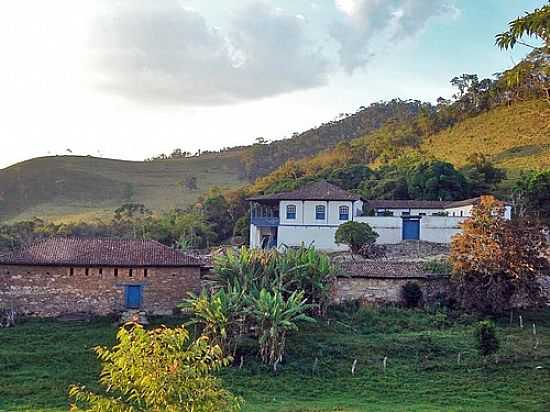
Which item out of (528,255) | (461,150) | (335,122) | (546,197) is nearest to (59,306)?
(528,255)

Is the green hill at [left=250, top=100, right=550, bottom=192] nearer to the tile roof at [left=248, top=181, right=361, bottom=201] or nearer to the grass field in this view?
the tile roof at [left=248, top=181, right=361, bottom=201]

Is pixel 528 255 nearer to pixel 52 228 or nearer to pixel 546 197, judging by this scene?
pixel 546 197

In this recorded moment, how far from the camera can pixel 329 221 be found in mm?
42656

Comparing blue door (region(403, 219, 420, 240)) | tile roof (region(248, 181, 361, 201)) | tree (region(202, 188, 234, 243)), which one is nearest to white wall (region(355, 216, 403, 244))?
blue door (region(403, 219, 420, 240))

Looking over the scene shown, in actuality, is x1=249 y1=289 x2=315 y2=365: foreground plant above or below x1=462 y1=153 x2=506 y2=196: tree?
below

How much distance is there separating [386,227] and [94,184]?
6207 centimetres

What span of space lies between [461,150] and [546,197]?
3450cm

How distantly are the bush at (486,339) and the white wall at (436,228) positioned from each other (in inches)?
746

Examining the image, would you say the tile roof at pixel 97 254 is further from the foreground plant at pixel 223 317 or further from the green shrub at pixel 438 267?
the green shrub at pixel 438 267

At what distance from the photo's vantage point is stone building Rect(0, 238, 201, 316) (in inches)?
1155

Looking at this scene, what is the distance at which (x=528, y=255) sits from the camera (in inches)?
1116

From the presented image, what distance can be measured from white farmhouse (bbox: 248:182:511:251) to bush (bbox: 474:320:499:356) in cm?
1863

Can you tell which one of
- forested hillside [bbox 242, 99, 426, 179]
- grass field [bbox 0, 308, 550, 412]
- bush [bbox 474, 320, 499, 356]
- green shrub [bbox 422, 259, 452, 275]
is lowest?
grass field [bbox 0, 308, 550, 412]

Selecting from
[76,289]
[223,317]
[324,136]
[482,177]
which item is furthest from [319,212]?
[324,136]
